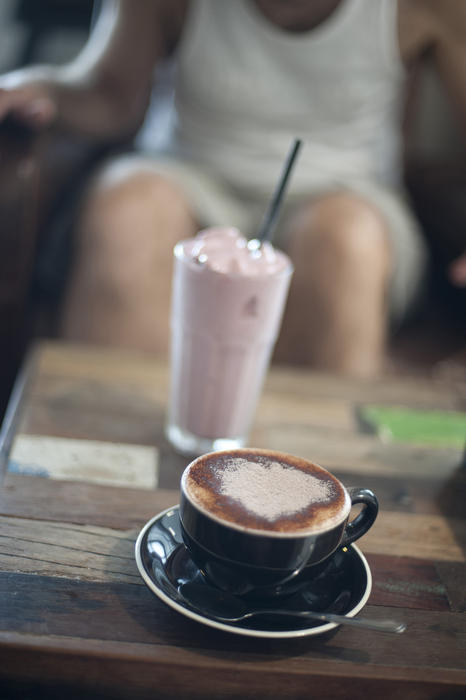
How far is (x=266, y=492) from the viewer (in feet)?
1.84

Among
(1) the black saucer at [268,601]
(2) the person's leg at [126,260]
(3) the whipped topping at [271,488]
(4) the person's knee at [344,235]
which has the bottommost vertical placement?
(2) the person's leg at [126,260]

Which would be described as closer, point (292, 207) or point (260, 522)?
point (260, 522)

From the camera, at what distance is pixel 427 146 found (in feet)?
6.27

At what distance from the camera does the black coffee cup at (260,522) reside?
52 cm

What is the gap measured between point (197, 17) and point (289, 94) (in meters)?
0.24

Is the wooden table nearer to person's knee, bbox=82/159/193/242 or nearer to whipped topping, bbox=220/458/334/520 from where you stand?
whipped topping, bbox=220/458/334/520

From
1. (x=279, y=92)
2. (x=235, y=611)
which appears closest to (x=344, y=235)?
(x=279, y=92)

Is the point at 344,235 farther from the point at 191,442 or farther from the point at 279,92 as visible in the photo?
the point at 191,442

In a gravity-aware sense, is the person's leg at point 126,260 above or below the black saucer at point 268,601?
below

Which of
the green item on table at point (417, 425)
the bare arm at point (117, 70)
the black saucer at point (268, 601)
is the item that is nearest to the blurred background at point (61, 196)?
the bare arm at point (117, 70)

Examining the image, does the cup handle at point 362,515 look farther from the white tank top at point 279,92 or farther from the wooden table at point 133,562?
the white tank top at point 279,92

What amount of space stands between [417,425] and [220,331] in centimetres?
33

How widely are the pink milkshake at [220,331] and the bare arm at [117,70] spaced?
68 centimetres

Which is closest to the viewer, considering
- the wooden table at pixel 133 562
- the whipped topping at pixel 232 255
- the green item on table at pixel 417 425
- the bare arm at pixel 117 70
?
the wooden table at pixel 133 562
